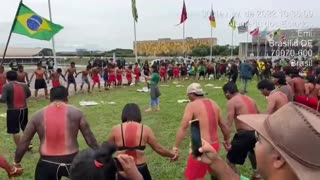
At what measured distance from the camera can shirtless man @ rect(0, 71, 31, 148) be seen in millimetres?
8266

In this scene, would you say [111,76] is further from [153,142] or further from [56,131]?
[56,131]

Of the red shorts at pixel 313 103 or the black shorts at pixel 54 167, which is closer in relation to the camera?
the black shorts at pixel 54 167

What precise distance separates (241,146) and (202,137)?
50.4 inches

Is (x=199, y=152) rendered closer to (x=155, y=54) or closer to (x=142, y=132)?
(x=142, y=132)

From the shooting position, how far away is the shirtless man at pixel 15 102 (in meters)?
8.27

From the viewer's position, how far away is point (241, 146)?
637 centimetres

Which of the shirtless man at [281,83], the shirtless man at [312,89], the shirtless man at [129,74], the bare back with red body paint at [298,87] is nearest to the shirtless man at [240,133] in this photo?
the shirtless man at [281,83]

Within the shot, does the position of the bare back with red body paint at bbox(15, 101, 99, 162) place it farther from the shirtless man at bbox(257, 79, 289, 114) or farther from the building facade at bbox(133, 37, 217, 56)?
the building facade at bbox(133, 37, 217, 56)

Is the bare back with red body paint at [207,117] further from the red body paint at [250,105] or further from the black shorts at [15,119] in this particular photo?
the black shorts at [15,119]

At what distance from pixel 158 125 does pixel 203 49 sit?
68.3 m

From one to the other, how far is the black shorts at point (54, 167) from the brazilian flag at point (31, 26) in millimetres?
7794

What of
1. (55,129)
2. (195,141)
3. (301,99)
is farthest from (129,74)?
(195,141)

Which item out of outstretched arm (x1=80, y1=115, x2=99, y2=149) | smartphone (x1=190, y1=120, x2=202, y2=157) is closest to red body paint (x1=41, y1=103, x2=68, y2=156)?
outstretched arm (x1=80, y1=115, x2=99, y2=149)

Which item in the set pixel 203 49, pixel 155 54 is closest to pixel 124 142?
pixel 203 49
